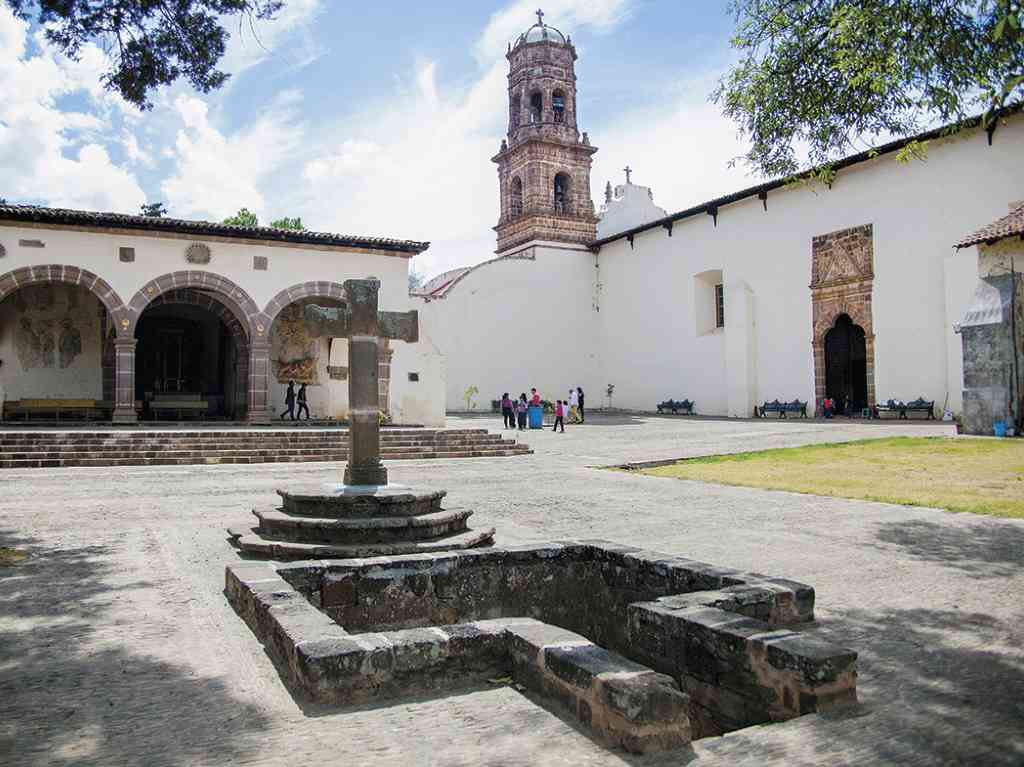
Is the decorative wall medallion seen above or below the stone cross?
above

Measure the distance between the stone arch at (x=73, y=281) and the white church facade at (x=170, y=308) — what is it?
0.08ft

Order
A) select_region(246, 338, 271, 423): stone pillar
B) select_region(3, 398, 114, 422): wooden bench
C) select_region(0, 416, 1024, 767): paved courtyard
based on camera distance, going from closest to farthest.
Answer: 1. select_region(0, 416, 1024, 767): paved courtyard
2. select_region(3, 398, 114, 422): wooden bench
3. select_region(246, 338, 271, 423): stone pillar

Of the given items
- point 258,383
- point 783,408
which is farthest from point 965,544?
point 783,408

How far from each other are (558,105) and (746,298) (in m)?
14.9

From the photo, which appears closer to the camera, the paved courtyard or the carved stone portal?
the paved courtyard

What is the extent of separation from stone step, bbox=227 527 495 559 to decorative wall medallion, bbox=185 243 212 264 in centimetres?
1530

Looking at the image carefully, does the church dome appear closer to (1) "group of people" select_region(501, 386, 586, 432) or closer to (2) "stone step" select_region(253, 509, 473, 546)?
(1) "group of people" select_region(501, 386, 586, 432)

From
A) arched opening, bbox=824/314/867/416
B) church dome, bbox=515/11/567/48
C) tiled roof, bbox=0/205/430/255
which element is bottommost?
arched opening, bbox=824/314/867/416

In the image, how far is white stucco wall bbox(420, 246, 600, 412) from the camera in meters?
31.6

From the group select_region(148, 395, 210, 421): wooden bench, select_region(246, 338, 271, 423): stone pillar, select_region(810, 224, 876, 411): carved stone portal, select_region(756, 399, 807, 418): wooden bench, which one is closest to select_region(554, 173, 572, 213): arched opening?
select_region(810, 224, 876, 411): carved stone portal

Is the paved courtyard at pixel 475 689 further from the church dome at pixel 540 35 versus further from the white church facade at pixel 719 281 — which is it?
the church dome at pixel 540 35

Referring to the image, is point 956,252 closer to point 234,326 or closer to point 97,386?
point 234,326

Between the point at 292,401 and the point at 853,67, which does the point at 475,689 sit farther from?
the point at 292,401

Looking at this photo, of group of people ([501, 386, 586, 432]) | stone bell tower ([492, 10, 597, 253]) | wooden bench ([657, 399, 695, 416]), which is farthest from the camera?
stone bell tower ([492, 10, 597, 253])
